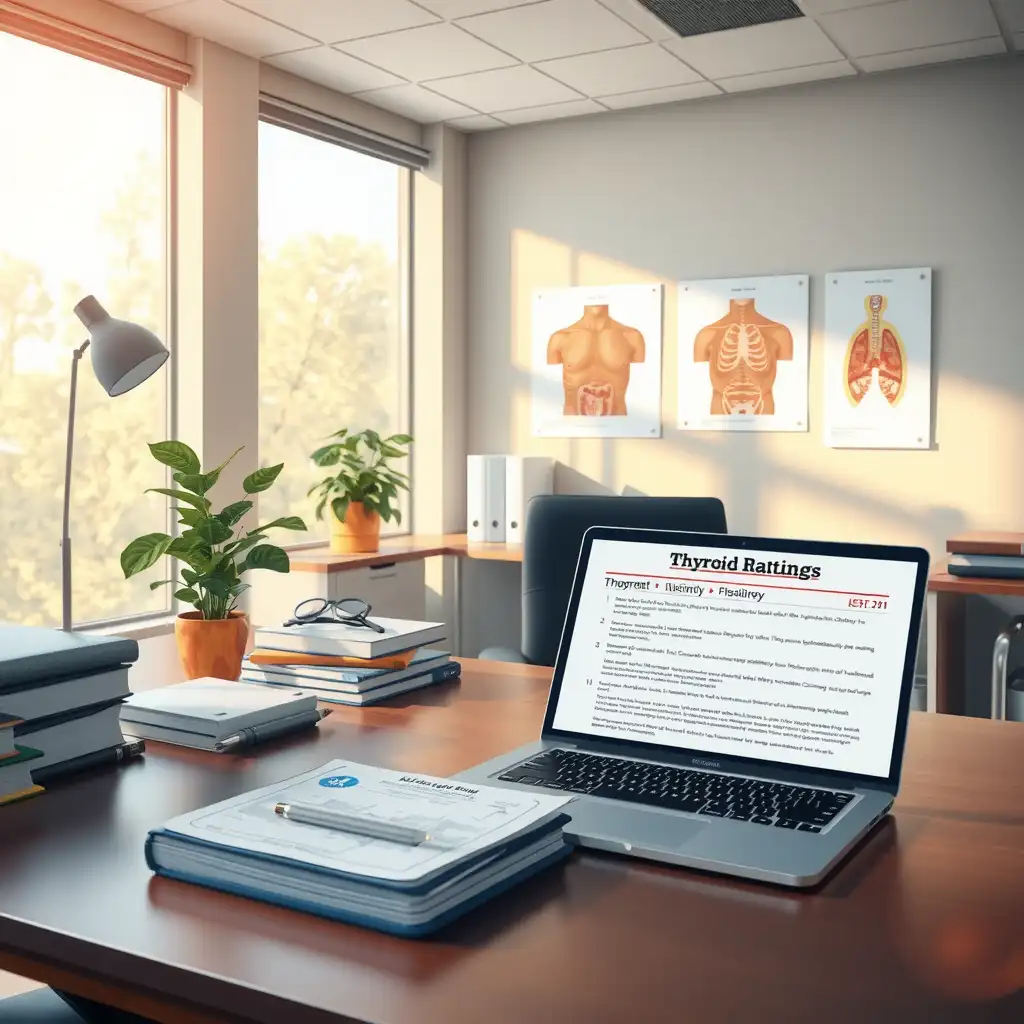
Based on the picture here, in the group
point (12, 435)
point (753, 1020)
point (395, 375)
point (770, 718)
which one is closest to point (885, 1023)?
point (753, 1020)

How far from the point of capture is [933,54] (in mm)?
3727

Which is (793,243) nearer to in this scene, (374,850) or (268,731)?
(268,731)

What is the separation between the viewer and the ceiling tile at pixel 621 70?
12.3ft

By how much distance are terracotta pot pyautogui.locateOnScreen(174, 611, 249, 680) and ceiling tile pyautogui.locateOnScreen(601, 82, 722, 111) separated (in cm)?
311

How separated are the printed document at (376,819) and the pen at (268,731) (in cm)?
30

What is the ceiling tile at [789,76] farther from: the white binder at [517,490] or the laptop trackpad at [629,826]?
the laptop trackpad at [629,826]

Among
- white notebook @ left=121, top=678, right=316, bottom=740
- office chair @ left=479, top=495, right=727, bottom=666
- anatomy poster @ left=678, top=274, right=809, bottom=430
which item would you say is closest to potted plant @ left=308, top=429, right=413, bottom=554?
anatomy poster @ left=678, top=274, right=809, bottom=430

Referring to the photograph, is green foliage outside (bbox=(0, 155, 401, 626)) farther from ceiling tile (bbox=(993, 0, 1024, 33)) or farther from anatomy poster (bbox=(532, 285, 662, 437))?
ceiling tile (bbox=(993, 0, 1024, 33))

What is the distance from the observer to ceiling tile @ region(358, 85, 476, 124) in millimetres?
4180

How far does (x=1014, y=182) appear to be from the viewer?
377cm

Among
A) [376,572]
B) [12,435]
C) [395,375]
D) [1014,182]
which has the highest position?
[1014,182]

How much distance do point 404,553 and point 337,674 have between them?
94.1 inches

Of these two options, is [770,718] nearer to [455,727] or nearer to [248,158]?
[455,727]

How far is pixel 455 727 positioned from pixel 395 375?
345cm
